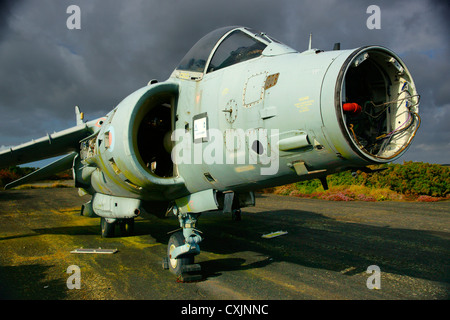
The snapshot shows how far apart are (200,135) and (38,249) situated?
5953 mm

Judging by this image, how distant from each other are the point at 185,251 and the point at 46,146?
238 inches

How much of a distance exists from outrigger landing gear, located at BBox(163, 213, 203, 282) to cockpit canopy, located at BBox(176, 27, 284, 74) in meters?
2.68

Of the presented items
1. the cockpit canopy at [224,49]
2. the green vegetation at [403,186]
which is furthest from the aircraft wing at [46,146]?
the green vegetation at [403,186]

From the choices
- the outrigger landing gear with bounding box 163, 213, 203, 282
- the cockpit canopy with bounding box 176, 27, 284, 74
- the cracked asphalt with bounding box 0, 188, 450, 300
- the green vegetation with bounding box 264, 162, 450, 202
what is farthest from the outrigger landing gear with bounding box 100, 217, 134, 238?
the green vegetation with bounding box 264, 162, 450, 202

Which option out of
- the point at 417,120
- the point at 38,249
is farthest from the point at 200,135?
the point at 38,249

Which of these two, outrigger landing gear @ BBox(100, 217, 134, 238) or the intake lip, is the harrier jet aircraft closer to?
the intake lip

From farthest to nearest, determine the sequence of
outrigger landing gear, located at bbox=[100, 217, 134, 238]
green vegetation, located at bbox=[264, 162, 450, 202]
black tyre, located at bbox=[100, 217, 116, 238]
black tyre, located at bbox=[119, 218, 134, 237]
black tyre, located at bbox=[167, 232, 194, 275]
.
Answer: green vegetation, located at bbox=[264, 162, 450, 202], black tyre, located at bbox=[119, 218, 134, 237], black tyre, located at bbox=[100, 217, 116, 238], outrigger landing gear, located at bbox=[100, 217, 134, 238], black tyre, located at bbox=[167, 232, 194, 275]

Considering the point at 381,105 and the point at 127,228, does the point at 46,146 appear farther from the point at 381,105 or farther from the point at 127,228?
the point at 381,105

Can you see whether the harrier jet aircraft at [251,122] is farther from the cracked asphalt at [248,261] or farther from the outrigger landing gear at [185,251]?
the cracked asphalt at [248,261]

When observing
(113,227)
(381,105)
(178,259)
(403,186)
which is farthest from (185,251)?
(403,186)

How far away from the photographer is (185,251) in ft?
16.3

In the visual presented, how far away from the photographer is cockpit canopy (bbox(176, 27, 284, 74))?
182 inches

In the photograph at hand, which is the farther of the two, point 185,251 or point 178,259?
point 178,259

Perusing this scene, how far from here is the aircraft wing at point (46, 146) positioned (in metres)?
8.22
